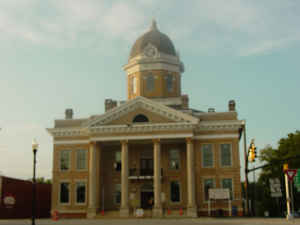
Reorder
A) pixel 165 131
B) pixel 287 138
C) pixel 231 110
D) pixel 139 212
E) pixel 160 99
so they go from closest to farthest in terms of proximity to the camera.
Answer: pixel 139 212 < pixel 165 131 < pixel 231 110 < pixel 160 99 < pixel 287 138

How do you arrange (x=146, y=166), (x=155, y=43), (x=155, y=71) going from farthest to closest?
(x=155, y=43), (x=155, y=71), (x=146, y=166)

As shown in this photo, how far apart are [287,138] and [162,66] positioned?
62.5 feet

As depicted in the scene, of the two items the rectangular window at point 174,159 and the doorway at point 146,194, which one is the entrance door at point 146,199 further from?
the rectangular window at point 174,159

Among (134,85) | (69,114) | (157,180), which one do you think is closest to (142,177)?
(157,180)

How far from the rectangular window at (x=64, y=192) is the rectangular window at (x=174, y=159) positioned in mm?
11358

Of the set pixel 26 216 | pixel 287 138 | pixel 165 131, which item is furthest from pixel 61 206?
pixel 287 138

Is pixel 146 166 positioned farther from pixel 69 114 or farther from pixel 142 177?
pixel 69 114

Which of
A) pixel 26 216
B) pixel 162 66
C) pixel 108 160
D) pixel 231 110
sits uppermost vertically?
pixel 162 66

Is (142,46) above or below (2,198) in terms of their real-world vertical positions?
above

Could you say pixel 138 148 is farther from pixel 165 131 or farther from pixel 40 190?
pixel 40 190

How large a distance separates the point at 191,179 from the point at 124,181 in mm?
6650

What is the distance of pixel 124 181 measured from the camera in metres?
44.8

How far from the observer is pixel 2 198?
45156 mm

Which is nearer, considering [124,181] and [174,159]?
[124,181]
